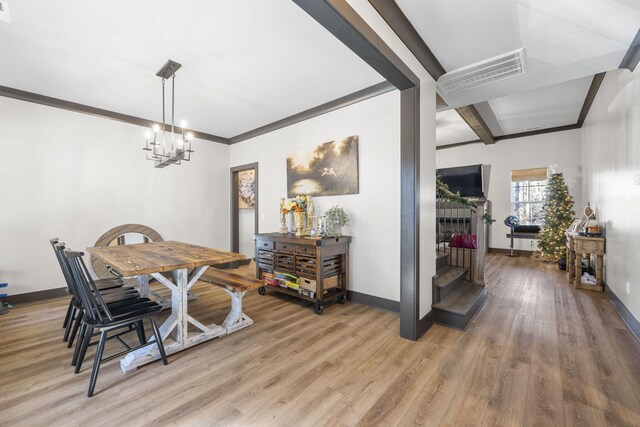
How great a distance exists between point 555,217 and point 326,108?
18.4 feet

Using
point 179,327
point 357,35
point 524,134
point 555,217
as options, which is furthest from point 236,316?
point 524,134

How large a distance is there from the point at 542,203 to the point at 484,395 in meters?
6.70

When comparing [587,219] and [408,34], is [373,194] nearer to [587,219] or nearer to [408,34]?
[408,34]

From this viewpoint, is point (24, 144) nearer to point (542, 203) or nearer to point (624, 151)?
point (624, 151)

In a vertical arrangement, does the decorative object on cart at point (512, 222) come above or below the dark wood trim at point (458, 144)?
below

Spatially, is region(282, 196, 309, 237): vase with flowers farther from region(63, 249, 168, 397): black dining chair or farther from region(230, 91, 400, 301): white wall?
region(63, 249, 168, 397): black dining chair

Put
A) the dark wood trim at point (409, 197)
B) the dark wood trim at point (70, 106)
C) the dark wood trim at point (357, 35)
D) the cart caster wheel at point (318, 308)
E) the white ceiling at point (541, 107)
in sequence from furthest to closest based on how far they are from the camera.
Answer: the white ceiling at point (541, 107)
the dark wood trim at point (70, 106)
the cart caster wheel at point (318, 308)
the dark wood trim at point (409, 197)
the dark wood trim at point (357, 35)

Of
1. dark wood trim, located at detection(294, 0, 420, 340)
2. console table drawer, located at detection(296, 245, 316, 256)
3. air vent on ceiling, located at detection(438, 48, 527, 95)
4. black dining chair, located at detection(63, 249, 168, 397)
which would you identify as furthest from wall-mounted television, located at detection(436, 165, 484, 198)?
black dining chair, located at detection(63, 249, 168, 397)

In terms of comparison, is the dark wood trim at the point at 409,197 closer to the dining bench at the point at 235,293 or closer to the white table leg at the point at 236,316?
the dining bench at the point at 235,293

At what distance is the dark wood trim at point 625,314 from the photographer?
2555 millimetres

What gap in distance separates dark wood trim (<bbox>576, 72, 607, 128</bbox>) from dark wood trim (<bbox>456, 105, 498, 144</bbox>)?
1.49 metres

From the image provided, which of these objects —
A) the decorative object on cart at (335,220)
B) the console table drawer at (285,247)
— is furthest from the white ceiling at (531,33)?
the console table drawer at (285,247)

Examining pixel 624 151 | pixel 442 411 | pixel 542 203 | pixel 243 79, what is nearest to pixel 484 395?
pixel 442 411

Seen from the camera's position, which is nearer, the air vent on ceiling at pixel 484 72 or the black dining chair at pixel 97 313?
the black dining chair at pixel 97 313
